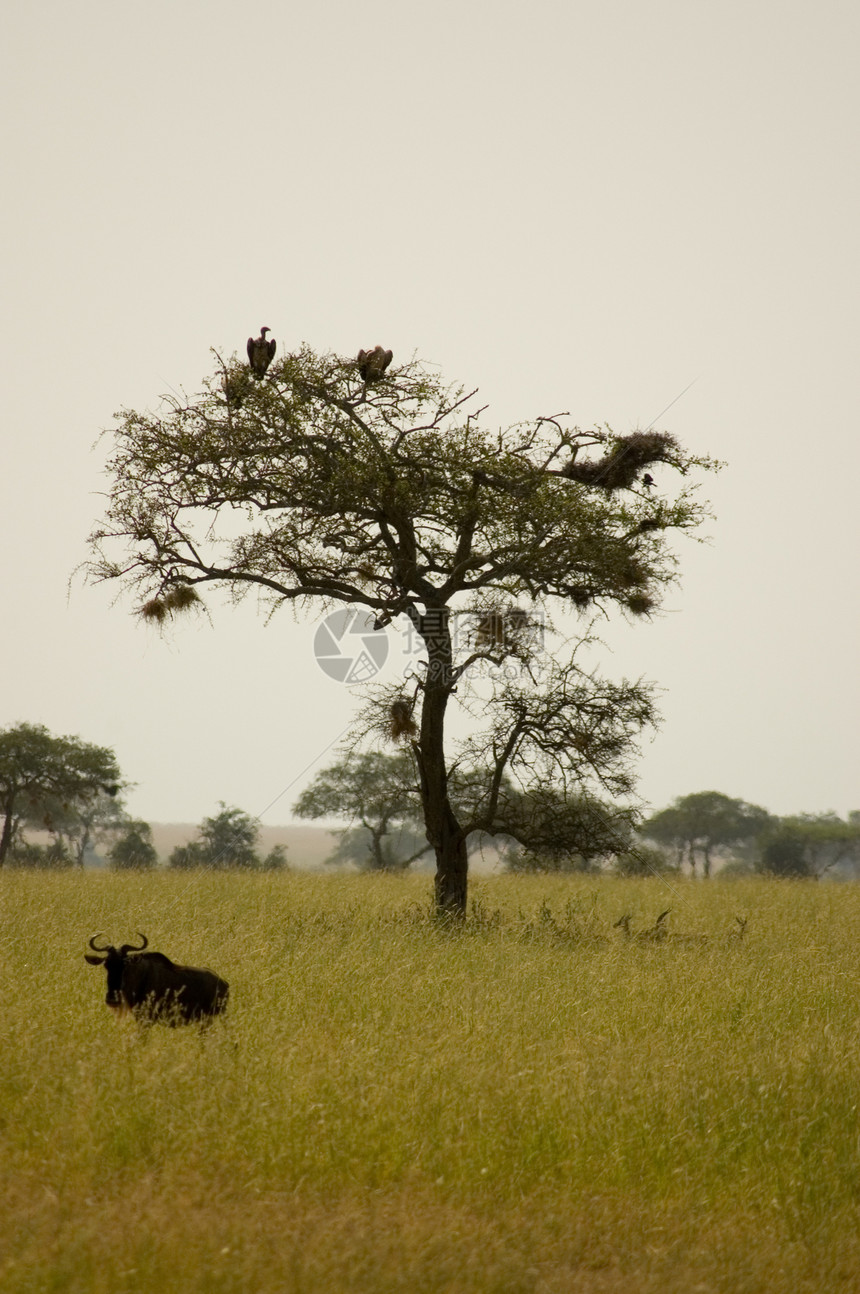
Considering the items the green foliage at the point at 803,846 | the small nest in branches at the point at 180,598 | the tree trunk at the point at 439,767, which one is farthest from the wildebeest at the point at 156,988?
the green foliage at the point at 803,846

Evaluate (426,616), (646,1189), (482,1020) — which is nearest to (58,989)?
(482,1020)

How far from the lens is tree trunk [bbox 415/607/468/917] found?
15.5 m

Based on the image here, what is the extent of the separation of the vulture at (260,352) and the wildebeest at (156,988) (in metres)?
8.70

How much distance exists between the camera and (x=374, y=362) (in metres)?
14.8

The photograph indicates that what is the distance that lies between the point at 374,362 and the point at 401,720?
4719 millimetres

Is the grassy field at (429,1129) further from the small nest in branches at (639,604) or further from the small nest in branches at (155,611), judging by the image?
the small nest in branches at (639,604)

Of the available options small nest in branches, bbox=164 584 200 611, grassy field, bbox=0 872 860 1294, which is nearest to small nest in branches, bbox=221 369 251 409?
small nest in branches, bbox=164 584 200 611

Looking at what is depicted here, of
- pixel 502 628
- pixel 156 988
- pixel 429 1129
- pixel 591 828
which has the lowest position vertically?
pixel 429 1129

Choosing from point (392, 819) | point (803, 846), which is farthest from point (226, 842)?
point (803, 846)

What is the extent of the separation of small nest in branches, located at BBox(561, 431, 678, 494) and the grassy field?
690cm

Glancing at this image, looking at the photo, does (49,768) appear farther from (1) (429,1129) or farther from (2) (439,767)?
(1) (429,1129)

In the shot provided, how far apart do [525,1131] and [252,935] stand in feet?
22.5

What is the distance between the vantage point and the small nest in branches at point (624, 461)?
51.9 feet

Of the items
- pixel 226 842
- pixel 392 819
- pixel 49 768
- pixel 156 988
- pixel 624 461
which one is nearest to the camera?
pixel 156 988
